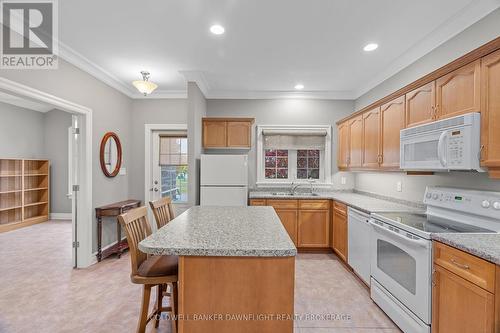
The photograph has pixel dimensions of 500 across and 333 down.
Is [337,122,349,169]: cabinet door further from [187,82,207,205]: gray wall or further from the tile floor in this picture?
[187,82,207,205]: gray wall

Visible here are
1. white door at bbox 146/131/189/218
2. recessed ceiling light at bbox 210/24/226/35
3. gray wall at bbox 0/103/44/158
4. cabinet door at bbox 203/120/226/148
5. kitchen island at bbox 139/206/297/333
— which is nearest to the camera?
kitchen island at bbox 139/206/297/333

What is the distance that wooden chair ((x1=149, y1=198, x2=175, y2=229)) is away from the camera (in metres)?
2.15

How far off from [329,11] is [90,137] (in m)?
3.32

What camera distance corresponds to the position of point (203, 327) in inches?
50.7

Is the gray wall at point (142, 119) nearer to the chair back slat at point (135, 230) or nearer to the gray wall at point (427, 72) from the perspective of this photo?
the chair back slat at point (135, 230)

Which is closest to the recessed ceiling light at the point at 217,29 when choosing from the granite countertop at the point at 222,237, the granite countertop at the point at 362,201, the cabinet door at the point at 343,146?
the granite countertop at the point at 222,237

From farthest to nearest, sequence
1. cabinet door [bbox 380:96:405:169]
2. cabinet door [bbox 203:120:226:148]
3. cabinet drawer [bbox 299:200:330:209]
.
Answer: cabinet door [bbox 203:120:226:148], cabinet drawer [bbox 299:200:330:209], cabinet door [bbox 380:96:405:169]

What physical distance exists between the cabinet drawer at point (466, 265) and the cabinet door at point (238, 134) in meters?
3.00

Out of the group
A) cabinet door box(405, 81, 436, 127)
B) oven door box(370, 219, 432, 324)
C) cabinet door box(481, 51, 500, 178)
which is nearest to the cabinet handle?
oven door box(370, 219, 432, 324)

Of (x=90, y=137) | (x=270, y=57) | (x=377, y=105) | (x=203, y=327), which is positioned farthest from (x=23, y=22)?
(x=377, y=105)

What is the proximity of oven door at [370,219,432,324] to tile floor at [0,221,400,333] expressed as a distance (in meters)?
0.36

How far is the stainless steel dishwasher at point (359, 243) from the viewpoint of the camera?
266 centimetres

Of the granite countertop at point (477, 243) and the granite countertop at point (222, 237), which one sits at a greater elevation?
the granite countertop at point (222, 237)

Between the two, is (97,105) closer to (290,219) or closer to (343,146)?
(290,219)
